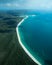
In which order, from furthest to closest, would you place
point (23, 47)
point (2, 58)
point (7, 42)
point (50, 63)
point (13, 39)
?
point (13, 39) → point (7, 42) → point (23, 47) → point (2, 58) → point (50, 63)

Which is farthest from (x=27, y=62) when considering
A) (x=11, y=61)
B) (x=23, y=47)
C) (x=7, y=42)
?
(x=7, y=42)

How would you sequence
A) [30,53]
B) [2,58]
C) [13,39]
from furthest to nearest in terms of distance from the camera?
[13,39]
[30,53]
[2,58]

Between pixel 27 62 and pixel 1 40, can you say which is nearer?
pixel 27 62

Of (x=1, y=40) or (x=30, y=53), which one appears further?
(x=1, y=40)

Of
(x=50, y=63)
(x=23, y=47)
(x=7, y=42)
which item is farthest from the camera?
(x=7, y=42)

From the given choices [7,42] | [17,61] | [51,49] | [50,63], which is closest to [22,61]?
[17,61]

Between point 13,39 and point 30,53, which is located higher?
point 30,53

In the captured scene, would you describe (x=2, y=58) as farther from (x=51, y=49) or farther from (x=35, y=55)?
(x=51, y=49)

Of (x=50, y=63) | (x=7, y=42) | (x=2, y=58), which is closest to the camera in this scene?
(x=50, y=63)

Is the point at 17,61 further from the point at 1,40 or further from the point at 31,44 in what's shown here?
the point at 1,40
